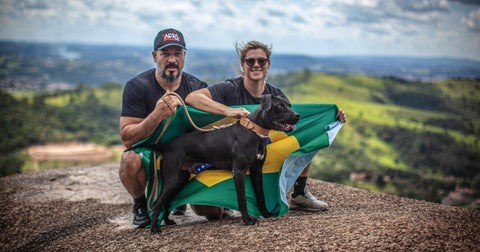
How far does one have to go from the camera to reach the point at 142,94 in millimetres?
5117

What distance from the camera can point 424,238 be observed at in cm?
341

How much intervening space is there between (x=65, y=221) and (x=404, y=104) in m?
34.4

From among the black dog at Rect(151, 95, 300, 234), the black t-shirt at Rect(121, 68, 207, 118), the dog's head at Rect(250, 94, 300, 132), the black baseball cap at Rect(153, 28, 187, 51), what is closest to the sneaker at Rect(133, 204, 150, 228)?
the black dog at Rect(151, 95, 300, 234)

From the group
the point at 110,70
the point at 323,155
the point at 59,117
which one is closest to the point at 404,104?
the point at 323,155

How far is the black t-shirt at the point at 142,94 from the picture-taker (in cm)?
502

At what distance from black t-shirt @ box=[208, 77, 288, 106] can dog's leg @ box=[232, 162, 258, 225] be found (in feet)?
4.06

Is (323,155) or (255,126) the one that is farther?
(323,155)

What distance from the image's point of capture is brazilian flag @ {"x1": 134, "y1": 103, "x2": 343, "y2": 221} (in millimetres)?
4617

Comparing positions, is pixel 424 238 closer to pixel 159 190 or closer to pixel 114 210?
pixel 159 190

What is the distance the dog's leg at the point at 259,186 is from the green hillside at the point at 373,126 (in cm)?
1500

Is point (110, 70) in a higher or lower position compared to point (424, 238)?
higher

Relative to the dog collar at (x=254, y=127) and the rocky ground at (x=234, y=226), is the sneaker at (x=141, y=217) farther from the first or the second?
the dog collar at (x=254, y=127)

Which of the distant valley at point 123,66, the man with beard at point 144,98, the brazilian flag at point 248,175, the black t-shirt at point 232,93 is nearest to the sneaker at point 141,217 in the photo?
the man with beard at point 144,98

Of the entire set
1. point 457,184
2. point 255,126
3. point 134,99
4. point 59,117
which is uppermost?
point 134,99
